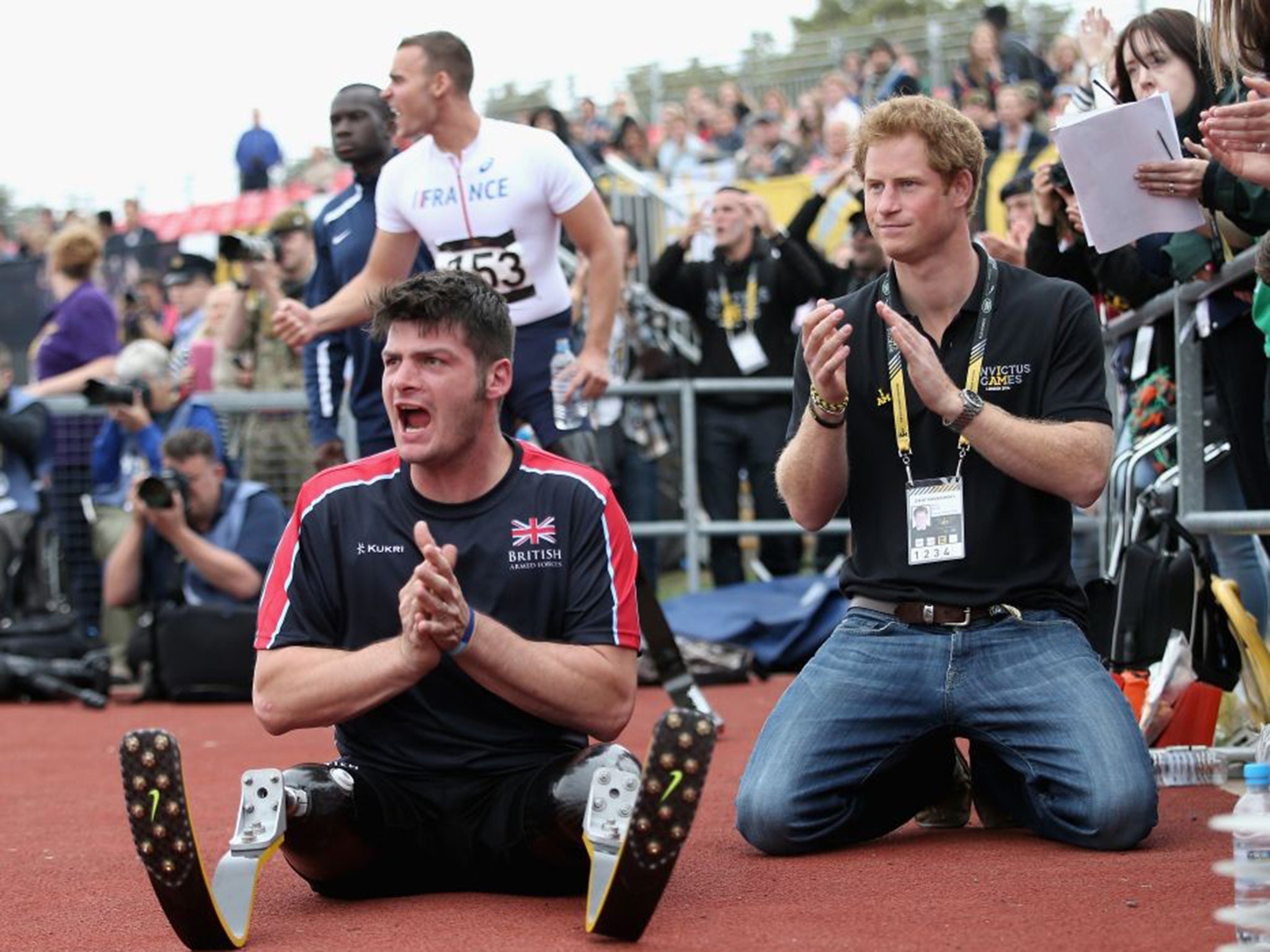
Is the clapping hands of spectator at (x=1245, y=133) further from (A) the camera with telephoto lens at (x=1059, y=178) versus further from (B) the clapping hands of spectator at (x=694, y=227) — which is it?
(B) the clapping hands of spectator at (x=694, y=227)

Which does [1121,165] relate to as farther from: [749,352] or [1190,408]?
[749,352]

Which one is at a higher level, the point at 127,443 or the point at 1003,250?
the point at 1003,250

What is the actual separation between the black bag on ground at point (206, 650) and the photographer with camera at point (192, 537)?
0.06m

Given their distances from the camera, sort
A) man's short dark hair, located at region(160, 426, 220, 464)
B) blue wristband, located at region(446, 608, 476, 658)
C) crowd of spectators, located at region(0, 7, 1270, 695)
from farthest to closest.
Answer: man's short dark hair, located at region(160, 426, 220, 464) → crowd of spectators, located at region(0, 7, 1270, 695) → blue wristband, located at region(446, 608, 476, 658)

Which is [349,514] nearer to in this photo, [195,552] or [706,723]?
[706,723]

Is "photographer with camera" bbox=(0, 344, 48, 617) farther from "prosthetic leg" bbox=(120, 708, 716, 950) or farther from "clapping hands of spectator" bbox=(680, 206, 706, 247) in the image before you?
"prosthetic leg" bbox=(120, 708, 716, 950)

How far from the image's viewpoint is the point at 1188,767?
17.2 ft

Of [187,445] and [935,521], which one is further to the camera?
[187,445]

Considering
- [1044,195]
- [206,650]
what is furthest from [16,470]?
[1044,195]

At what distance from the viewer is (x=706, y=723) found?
10.6 feet

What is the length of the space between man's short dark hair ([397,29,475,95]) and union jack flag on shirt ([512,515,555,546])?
9.17ft

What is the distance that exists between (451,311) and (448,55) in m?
2.68

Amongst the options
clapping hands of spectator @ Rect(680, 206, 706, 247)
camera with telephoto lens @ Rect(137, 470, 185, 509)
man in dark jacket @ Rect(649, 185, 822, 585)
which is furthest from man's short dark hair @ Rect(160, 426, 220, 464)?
clapping hands of spectator @ Rect(680, 206, 706, 247)

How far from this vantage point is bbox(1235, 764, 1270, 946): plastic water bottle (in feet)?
10.2
